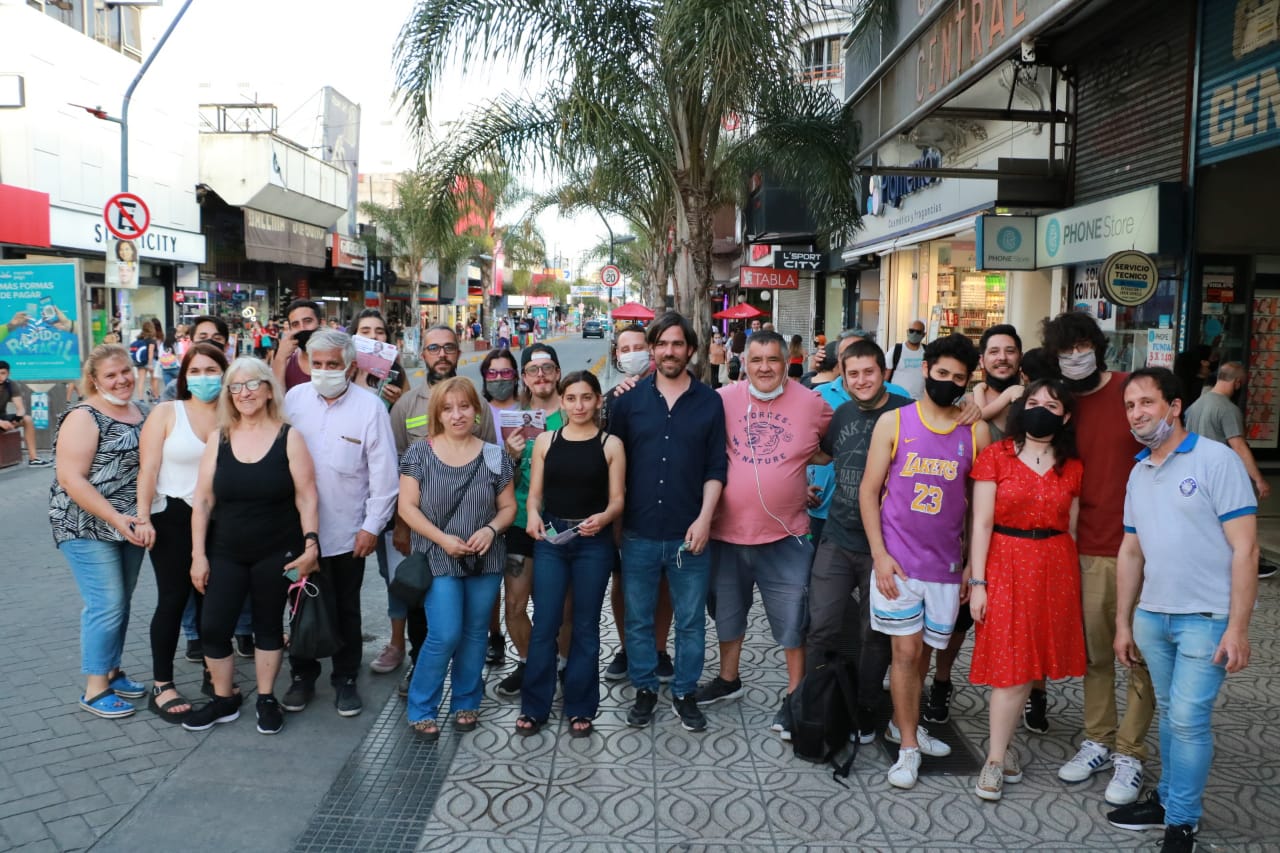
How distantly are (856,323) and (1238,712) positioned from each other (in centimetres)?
1934

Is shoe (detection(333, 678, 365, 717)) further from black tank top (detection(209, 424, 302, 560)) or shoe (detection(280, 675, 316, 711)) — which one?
black tank top (detection(209, 424, 302, 560))

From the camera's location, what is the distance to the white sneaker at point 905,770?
4.07 m

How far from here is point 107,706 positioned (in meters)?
4.71

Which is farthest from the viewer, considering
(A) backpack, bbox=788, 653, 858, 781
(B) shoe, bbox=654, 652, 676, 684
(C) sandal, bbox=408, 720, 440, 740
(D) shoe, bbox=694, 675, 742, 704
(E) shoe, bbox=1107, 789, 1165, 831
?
(B) shoe, bbox=654, 652, 676, 684

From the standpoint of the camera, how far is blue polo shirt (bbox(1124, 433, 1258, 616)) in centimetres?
341

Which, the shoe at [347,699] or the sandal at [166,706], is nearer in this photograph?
the sandal at [166,706]

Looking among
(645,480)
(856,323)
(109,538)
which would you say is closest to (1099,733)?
(645,480)

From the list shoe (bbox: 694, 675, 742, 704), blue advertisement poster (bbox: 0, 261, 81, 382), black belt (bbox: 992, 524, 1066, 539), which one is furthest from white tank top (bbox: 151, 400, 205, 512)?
blue advertisement poster (bbox: 0, 261, 81, 382)

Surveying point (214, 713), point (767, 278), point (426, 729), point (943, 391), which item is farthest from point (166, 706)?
point (767, 278)

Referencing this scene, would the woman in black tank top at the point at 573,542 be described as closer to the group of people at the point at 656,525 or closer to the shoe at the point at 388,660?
the group of people at the point at 656,525

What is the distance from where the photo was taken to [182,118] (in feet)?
80.4

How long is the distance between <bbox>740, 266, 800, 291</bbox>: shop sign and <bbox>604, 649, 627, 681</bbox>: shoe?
17.4 m

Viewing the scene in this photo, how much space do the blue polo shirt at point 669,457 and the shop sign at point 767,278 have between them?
17.8m

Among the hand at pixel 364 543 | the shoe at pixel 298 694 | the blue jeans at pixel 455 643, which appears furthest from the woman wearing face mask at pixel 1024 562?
the shoe at pixel 298 694
